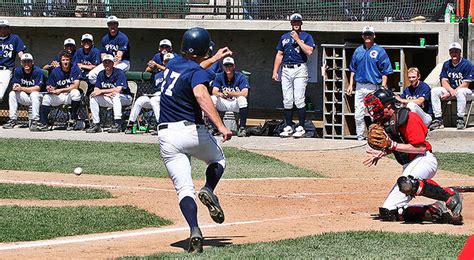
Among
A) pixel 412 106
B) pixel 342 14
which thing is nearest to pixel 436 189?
pixel 412 106

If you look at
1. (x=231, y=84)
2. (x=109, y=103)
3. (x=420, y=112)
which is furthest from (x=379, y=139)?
(x=109, y=103)

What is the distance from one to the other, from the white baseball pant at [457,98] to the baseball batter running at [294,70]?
234cm

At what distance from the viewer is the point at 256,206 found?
1152 centimetres

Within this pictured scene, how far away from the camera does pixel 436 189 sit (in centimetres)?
1012

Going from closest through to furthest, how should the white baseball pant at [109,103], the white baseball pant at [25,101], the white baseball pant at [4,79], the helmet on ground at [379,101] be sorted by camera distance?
the helmet on ground at [379,101] → the white baseball pant at [109,103] → the white baseball pant at [25,101] → the white baseball pant at [4,79]

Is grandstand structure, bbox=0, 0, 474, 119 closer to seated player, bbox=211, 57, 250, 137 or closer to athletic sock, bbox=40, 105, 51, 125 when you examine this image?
seated player, bbox=211, 57, 250, 137

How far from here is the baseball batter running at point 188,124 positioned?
341 inches

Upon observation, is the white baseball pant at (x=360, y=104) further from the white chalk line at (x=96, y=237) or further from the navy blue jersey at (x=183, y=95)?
the navy blue jersey at (x=183, y=95)

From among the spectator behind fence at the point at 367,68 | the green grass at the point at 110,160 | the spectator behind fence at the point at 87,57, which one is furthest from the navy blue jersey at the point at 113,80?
the spectator behind fence at the point at 367,68

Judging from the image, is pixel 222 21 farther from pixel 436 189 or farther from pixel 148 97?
pixel 436 189

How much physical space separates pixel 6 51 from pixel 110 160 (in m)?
5.49

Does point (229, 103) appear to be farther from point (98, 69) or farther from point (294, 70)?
point (98, 69)

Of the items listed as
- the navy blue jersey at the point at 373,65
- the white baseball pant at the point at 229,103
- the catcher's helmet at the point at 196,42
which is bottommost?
the white baseball pant at the point at 229,103

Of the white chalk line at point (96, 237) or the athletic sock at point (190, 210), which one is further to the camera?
the white chalk line at point (96, 237)
